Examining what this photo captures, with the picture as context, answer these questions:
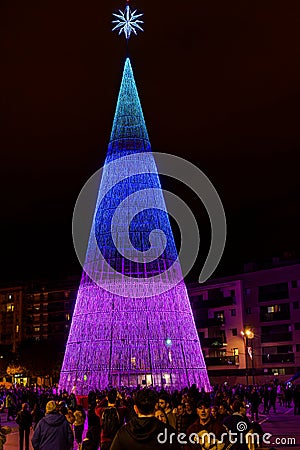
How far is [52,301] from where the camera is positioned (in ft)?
418

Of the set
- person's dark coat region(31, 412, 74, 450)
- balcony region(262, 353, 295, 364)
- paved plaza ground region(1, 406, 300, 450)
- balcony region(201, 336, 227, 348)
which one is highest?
balcony region(201, 336, 227, 348)

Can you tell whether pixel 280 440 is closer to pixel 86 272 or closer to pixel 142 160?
pixel 86 272

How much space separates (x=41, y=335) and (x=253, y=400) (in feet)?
331

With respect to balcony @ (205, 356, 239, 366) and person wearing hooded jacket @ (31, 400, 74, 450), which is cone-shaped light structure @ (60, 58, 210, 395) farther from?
balcony @ (205, 356, 239, 366)

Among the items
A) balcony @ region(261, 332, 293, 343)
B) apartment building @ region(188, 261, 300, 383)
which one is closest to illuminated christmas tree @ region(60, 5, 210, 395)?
apartment building @ region(188, 261, 300, 383)

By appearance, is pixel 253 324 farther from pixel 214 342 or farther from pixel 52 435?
pixel 52 435

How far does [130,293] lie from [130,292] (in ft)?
0.18

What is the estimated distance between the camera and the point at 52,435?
30.7 ft

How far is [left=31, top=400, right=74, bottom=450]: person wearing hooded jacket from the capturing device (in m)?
9.30

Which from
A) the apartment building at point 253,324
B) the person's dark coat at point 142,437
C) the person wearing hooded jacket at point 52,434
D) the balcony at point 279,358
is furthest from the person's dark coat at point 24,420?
the balcony at point 279,358

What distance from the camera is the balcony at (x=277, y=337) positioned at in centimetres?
7331

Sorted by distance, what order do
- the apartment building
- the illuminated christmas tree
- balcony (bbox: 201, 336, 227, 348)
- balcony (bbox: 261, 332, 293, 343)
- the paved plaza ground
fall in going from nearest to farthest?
the paved plaza ground, the illuminated christmas tree, the apartment building, balcony (bbox: 261, 332, 293, 343), balcony (bbox: 201, 336, 227, 348)

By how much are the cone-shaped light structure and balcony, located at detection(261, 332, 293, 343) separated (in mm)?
44183

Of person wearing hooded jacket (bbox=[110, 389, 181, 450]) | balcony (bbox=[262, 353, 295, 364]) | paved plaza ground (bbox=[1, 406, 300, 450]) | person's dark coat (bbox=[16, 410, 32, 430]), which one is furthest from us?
balcony (bbox=[262, 353, 295, 364])
